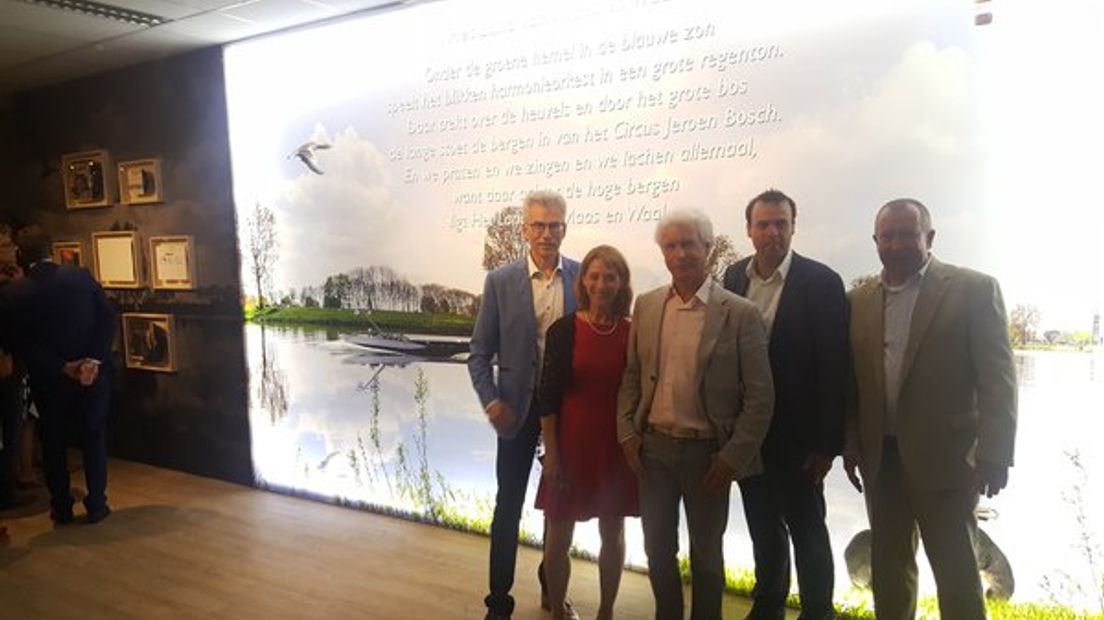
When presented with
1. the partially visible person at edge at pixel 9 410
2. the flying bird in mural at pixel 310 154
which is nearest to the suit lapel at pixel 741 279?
the flying bird in mural at pixel 310 154

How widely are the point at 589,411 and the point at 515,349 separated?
0.41m

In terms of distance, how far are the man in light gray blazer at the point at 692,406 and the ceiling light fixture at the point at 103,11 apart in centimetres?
338

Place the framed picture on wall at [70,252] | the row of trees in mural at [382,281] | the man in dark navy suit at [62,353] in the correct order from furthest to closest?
the framed picture on wall at [70,252], the man in dark navy suit at [62,353], the row of trees in mural at [382,281]

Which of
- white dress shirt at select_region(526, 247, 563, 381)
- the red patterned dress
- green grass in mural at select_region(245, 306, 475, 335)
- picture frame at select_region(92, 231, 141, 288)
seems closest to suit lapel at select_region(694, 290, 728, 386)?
the red patterned dress

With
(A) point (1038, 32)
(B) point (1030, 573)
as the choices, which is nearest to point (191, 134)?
(A) point (1038, 32)

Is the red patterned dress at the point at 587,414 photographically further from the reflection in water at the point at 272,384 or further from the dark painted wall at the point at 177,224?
the dark painted wall at the point at 177,224

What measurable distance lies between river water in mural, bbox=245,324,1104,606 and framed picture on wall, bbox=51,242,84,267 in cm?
176

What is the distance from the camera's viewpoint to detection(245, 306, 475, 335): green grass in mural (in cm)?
407

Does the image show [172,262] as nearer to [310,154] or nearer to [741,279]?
[310,154]

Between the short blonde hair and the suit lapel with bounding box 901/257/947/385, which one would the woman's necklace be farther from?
the suit lapel with bounding box 901/257/947/385

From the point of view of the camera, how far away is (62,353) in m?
4.34

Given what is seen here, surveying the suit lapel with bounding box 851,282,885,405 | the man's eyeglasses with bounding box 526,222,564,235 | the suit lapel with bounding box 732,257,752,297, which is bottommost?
the suit lapel with bounding box 851,282,885,405

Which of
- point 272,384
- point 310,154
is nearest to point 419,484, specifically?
point 272,384

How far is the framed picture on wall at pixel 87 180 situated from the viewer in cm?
545
